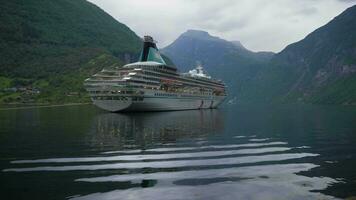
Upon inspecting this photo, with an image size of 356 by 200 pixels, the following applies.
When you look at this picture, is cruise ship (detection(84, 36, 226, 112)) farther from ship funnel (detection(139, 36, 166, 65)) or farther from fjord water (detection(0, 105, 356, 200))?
fjord water (detection(0, 105, 356, 200))

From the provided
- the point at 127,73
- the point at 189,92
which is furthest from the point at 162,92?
the point at 189,92

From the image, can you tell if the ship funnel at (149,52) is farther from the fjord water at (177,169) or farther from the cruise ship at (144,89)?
the fjord water at (177,169)

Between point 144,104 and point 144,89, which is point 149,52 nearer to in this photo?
point 144,89

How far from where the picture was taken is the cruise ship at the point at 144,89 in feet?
428

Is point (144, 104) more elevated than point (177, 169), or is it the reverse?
point (144, 104)

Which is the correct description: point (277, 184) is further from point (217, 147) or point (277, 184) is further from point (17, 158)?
point (17, 158)

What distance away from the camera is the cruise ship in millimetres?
130500

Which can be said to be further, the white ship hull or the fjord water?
the white ship hull

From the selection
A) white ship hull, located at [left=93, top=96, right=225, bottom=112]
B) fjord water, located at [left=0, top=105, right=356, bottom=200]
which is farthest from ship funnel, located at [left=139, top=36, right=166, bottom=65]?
fjord water, located at [left=0, top=105, right=356, bottom=200]

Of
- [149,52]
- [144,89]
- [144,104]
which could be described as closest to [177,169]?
[144,89]

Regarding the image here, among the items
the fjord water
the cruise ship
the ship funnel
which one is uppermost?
the ship funnel

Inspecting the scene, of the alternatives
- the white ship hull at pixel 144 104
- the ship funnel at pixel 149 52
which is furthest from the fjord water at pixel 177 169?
the ship funnel at pixel 149 52

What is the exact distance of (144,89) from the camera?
13138 centimetres

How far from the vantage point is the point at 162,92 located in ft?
465
